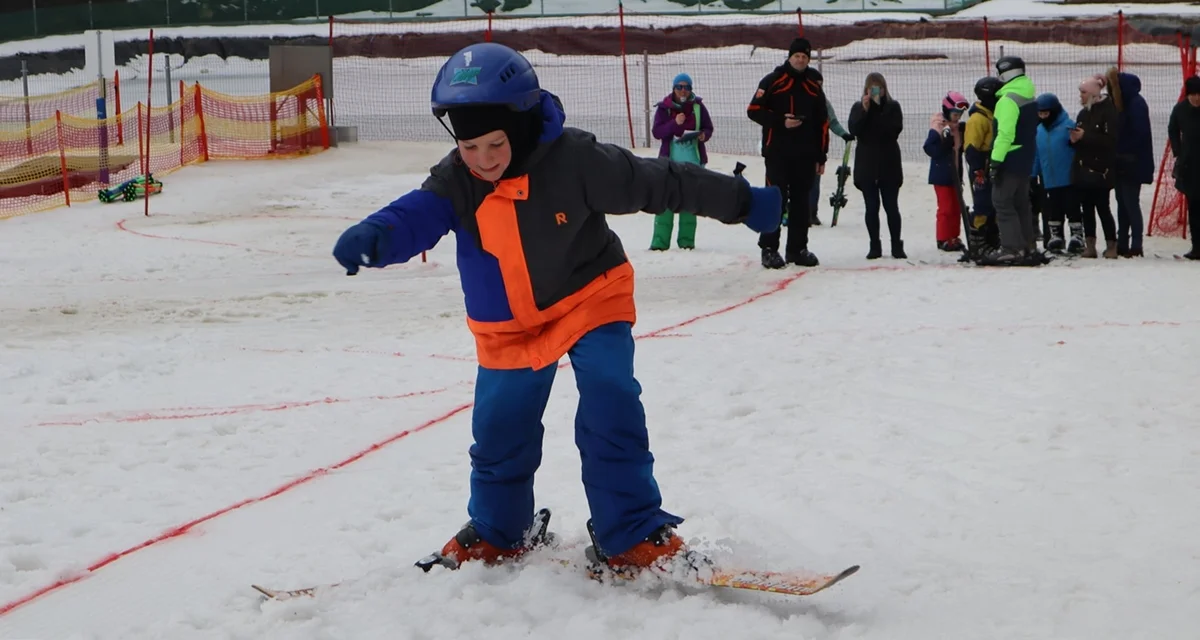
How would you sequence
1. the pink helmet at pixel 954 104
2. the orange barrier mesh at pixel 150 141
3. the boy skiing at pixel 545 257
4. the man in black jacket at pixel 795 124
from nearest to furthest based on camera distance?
the boy skiing at pixel 545 257
the man in black jacket at pixel 795 124
the pink helmet at pixel 954 104
the orange barrier mesh at pixel 150 141

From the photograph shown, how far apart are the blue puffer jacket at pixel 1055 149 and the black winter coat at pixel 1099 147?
137mm

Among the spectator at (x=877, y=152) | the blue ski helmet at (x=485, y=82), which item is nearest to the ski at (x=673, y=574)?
the blue ski helmet at (x=485, y=82)

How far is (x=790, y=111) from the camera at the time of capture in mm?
10047

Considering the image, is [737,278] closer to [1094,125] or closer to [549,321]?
[1094,125]

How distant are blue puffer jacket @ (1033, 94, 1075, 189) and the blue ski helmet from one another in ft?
27.5

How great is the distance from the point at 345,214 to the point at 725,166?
5.31m

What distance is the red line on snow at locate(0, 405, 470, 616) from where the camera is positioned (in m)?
Answer: 3.76

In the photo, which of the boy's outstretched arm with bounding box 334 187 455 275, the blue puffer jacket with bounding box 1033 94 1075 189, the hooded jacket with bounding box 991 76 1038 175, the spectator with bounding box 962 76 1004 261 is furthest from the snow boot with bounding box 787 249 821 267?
the boy's outstretched arm with bounding box 334 187 455 275

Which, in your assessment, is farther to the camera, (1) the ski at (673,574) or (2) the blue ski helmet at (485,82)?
(1) the ski at (673,574)

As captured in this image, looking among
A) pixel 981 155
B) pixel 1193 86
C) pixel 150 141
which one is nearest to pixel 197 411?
pixel 981 155

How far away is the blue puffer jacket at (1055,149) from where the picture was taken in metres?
10.7

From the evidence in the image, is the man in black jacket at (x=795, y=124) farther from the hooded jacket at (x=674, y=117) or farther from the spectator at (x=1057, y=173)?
the spectator at (x=1057, y=173)

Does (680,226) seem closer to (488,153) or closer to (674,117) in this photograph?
(674,117)

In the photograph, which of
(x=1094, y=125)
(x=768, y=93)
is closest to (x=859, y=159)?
(x=768, y=93)
